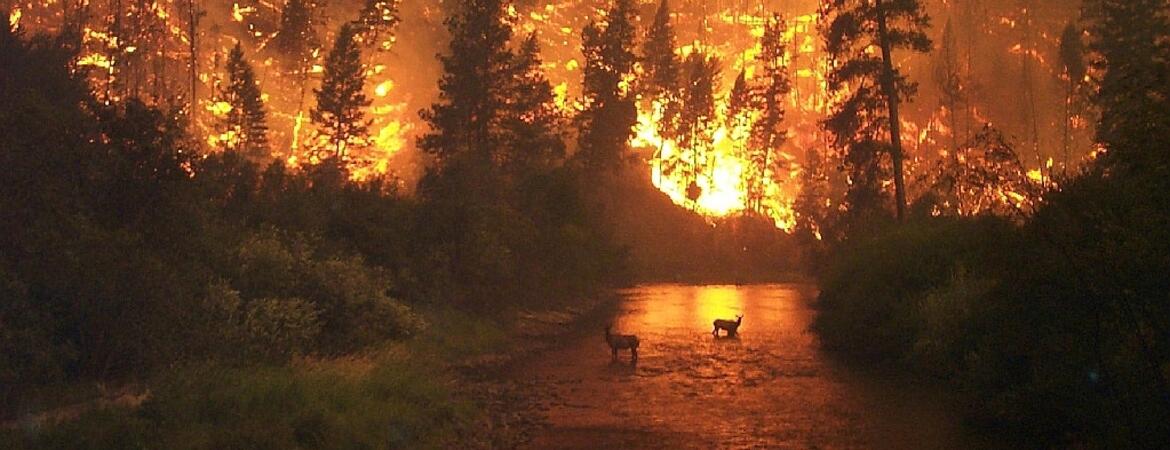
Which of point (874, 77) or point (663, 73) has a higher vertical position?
point (663, 73)

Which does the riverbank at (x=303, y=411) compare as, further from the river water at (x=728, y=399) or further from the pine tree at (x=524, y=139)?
the pine tree at (x=524, y=139)

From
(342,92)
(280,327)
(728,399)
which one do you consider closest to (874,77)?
(728,399)

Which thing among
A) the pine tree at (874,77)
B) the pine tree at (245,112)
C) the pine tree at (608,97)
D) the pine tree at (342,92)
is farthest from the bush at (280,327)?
the pine tree at (608,97)

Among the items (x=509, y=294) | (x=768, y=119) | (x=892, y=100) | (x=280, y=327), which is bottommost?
(x=280, y=327)

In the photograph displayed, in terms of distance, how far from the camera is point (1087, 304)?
11.4m

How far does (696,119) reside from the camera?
93375 millimetres

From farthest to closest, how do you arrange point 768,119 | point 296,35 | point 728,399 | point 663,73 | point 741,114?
1. point 741,114
2. point 768,119
3. point 663,73
4. point 296,35
5. point 728,399

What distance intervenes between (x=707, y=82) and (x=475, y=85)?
4824 cm

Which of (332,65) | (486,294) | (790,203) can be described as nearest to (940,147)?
(790,203)

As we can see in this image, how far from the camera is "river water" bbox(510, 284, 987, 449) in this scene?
15898 mm

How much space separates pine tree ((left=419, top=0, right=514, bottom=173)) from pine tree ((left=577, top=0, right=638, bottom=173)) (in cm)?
2098

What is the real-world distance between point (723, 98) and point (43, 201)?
305ft

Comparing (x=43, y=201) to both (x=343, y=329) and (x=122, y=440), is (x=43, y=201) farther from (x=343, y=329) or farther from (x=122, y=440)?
(x=343, y=329)

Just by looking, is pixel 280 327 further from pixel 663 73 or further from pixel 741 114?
pixel 741 114
